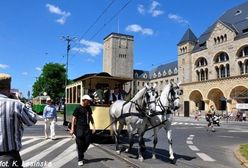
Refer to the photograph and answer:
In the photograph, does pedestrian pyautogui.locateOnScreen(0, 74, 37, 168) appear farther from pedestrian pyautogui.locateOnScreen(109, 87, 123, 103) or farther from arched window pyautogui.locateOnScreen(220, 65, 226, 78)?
arched window pyautogui.locateOnScreen(220, 65, 226, 78)

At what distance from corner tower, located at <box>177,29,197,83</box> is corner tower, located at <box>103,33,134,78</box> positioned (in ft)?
79.6

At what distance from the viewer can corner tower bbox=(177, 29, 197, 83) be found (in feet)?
277

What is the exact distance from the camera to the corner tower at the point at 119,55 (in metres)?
110

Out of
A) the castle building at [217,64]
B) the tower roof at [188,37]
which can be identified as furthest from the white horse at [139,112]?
the tower roof at [188,37]

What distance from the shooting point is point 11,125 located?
4.12 meters

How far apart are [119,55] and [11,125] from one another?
108104mm

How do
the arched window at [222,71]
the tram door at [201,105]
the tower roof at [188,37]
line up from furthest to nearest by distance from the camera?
the tower roof at [188,37] < the tram door at [201,105] < the arched window at [222,71]

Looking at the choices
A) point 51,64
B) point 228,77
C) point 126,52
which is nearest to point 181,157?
point 228,77

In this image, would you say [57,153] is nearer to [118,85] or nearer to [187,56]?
[118,85]

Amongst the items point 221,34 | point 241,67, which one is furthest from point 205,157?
point 221,34

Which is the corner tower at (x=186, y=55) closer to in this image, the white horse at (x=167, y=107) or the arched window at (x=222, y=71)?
the arched window at (x=222, y=71)

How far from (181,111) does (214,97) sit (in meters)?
13.1

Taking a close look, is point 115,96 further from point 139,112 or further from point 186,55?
point 186,55

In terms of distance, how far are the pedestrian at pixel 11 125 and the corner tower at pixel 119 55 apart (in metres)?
104
